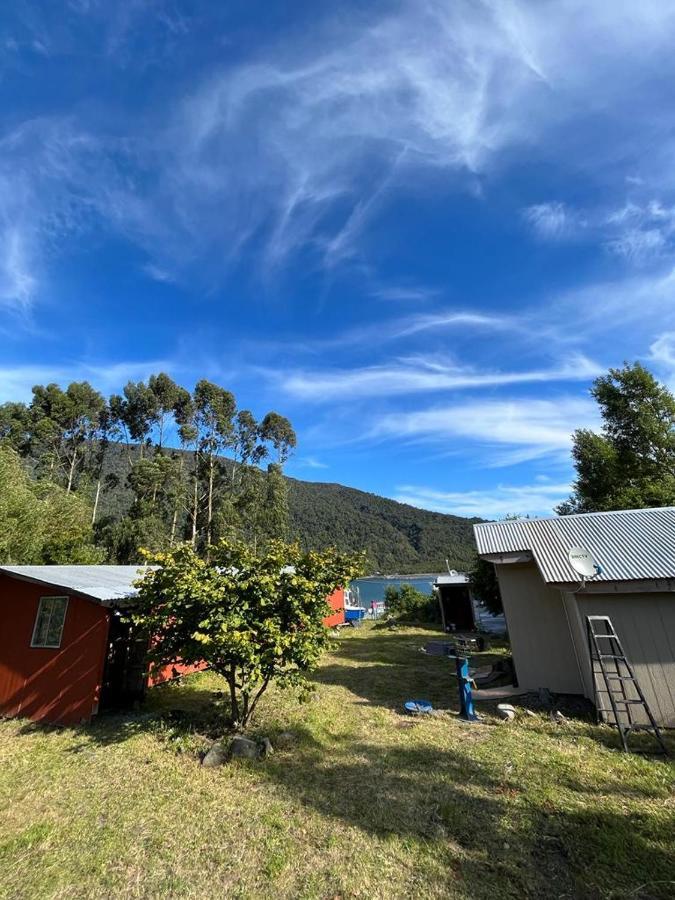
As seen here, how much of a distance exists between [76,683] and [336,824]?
6.41 meters

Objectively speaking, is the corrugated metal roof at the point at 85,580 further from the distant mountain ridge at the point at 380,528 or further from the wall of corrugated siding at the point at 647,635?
the distant mountain ridge at the point at 380,528

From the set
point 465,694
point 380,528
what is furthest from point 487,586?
point 380,528

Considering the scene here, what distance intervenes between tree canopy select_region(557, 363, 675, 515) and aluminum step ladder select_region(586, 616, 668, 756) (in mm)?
14031

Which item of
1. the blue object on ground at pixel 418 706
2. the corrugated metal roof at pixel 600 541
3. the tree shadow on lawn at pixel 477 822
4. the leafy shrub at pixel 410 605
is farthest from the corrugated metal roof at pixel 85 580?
the leafy shrub at pixel 410 605

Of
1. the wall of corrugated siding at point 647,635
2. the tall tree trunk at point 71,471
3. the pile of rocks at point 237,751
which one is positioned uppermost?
the tall tree trunk at point 71,471

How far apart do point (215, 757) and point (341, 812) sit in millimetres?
2464

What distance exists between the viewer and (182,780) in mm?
5566

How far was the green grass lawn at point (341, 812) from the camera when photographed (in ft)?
11.9

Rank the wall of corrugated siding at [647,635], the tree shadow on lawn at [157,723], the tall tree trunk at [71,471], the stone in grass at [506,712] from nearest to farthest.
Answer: the wall of corrugated siding at [647,635] < the tree shadow on lawn at [157,723] < the stone in grass at [506,712] < the tall tree trunk at [71,471]

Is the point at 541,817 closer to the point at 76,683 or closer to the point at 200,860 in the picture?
the point at 200,860

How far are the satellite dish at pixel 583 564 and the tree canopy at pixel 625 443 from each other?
1335cm

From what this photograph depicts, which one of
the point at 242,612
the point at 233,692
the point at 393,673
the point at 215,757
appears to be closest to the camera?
the point at 215,757

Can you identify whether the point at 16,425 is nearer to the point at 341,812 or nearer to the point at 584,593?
the point at 341,812

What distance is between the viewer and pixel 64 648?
27.1 ft
